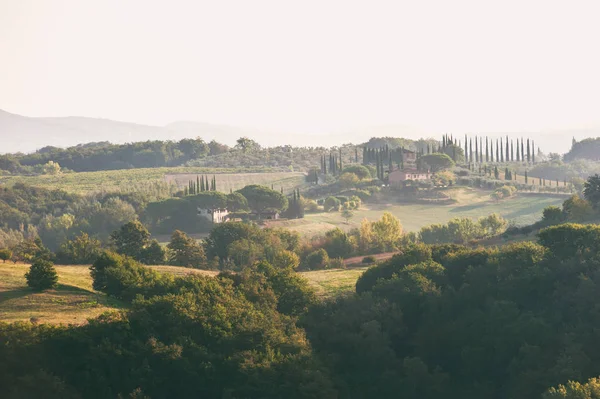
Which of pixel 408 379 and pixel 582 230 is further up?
pixel 582 230

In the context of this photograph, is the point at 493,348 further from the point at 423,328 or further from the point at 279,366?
the point at 279,366

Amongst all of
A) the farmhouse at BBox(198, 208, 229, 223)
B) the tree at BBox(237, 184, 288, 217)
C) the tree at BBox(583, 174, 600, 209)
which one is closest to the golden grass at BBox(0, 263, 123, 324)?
the tree at BBox(583, 174, 600, 209)

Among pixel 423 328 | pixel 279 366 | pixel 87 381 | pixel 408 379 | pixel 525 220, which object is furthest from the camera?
pixel 525 220

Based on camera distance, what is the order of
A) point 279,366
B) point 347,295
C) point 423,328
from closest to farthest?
point 279,366, point 423,328, point 347,295

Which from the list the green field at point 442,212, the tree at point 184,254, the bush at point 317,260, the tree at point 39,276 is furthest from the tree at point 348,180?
the tree at point 39,276

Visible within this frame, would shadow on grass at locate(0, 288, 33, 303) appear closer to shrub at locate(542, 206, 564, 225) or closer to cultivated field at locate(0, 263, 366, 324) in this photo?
cultivated field at locate(0, 263, 366, 324)

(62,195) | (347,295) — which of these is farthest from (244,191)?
(347,295)
